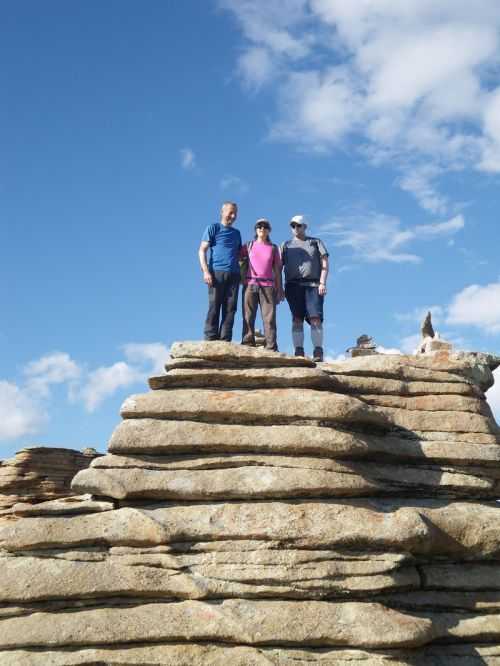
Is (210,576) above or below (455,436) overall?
below

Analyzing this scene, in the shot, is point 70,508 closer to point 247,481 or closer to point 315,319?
point 247,481

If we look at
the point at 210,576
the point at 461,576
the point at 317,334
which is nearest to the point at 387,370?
the point at 317,334

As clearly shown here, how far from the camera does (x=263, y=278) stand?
15.0m

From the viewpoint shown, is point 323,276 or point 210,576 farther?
point 323,276

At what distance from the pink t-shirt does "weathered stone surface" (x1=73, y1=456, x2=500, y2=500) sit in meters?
4.68

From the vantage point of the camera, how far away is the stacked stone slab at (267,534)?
9.91 m

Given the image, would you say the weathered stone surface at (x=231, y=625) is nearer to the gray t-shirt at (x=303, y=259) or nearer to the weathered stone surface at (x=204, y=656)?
the weathered stone surface at (x=204, y=656)

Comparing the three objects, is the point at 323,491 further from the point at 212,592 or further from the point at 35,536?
the point at 35,536

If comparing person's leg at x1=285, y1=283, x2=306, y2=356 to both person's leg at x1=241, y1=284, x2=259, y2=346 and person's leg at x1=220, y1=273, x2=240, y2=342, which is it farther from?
person's leg at x1=220, y1=273, x2=240, y2=342

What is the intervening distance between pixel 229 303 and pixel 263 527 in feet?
18.6

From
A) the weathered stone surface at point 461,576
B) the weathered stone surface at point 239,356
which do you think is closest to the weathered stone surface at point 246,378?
the weathered stone surface at point 239,356

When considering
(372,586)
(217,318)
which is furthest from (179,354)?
(372,586)

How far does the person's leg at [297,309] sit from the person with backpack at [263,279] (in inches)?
13.2

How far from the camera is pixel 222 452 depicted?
12109 millimetres
